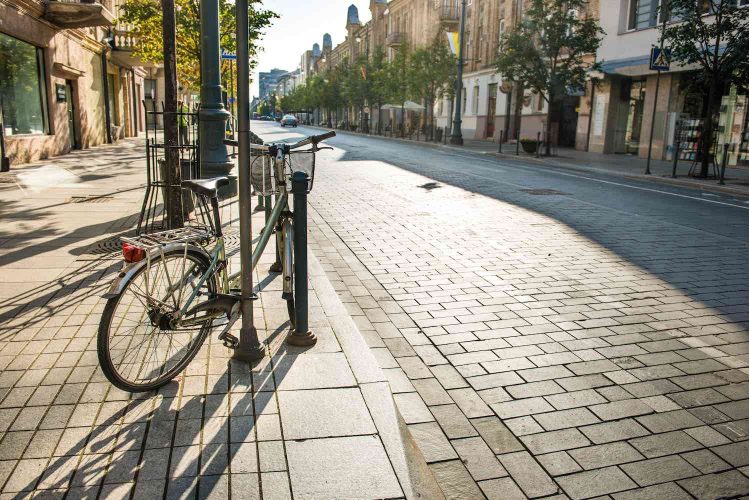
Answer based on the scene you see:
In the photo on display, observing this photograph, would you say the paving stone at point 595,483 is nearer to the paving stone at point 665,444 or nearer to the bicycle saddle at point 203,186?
the paving stone at point 665,444

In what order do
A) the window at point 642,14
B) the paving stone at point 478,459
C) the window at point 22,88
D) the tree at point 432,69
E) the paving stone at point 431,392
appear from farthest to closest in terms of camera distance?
the tree at point 432,69 < the window at point 642,14 < the window at point 22,88 < the paving stone at point 431,392 < the paving stone at point 478,459

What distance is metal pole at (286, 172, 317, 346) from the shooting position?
12.9 feet

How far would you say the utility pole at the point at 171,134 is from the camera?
704 centimetres

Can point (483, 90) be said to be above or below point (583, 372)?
above

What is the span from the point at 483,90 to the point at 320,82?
4029cm

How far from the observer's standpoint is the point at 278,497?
7.97 ft

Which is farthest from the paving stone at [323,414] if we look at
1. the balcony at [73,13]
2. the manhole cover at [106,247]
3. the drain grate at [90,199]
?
the balcony at [73,13]

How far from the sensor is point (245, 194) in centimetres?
350

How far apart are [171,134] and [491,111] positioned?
39026mm

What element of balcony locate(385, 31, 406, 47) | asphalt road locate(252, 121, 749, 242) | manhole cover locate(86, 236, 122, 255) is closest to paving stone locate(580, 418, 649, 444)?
manhole cover locate(86, 236, 122, 255)

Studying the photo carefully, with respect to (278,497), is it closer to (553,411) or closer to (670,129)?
(553,411)

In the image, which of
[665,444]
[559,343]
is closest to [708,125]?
[559,343]

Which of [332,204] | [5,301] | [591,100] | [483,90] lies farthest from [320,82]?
[5,301]

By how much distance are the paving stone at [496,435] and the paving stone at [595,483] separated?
12.7 inches
